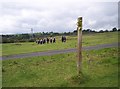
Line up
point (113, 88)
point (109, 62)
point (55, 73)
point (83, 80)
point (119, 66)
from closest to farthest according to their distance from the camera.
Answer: point (113, 88) → point (83, 80) → point (55, 73) → point (119, 66) → point (109, 62)

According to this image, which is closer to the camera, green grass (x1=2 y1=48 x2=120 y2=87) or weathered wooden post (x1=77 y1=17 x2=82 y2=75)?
green grass (x1=2 y1=48 x2=120 y2=87)

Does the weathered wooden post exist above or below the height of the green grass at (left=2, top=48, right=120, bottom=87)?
above

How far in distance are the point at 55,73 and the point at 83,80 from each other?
203 cm

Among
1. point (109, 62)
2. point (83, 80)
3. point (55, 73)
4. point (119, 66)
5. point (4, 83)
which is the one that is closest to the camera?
point (83, 80)

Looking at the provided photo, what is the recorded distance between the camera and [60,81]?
1084cm

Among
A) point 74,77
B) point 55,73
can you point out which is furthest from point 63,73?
point 74,77

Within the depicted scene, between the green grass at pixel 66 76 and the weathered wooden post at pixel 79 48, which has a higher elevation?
the weathered wooden post at pixel 79 48

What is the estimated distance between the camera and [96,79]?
36.0ft

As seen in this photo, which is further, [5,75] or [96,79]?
[5,75]

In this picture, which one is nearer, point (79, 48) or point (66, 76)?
point (79, 48)

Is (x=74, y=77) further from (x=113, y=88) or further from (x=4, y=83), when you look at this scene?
(x=4, y=83)

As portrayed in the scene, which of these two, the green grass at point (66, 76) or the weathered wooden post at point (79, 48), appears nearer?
the green grass at point (66, 76)

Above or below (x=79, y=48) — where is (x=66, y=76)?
below

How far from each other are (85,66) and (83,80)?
2.78m
